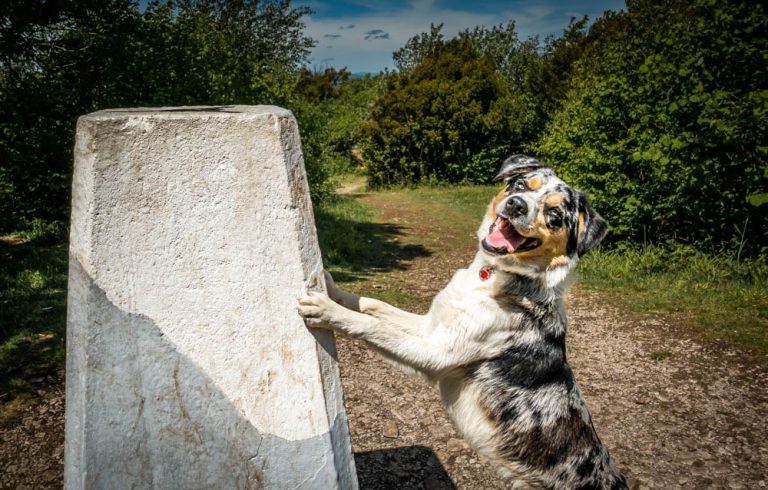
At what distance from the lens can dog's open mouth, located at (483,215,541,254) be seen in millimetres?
3227

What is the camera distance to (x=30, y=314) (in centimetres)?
641

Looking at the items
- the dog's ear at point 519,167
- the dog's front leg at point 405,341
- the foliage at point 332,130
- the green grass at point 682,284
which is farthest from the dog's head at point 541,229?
the foliage at point 332,130

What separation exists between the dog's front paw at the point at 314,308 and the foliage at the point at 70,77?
7405 millimetres

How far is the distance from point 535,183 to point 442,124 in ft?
67.3

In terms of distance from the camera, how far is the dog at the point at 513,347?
2.79 m

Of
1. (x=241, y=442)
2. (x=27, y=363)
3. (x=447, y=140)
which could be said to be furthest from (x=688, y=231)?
(x=447, y=140)

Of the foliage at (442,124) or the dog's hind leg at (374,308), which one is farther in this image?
the foliage at (442,124)

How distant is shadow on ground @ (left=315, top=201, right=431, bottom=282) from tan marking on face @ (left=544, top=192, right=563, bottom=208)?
600 cm

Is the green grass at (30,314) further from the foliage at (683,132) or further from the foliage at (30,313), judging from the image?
the foliage at (683,132)

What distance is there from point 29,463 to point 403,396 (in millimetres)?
3411

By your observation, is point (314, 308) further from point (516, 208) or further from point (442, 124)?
point (442, 124)

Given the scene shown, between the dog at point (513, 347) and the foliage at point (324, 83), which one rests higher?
the foliage at point (324, 83)

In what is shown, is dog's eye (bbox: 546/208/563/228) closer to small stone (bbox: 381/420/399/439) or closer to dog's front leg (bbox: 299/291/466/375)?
A: dog's front leg (bbox: 299/291/466/375)

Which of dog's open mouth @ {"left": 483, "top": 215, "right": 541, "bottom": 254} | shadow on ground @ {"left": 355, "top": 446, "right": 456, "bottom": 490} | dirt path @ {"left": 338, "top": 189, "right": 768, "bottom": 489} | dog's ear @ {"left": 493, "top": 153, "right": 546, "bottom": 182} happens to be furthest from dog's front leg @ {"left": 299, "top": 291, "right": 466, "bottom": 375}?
dirt path @ {"left": 338, "top": 189, "right": 768, "bottom": 489}
